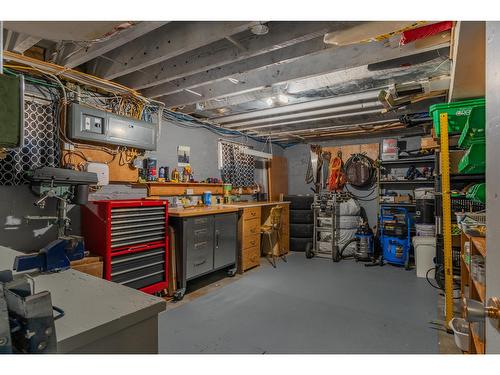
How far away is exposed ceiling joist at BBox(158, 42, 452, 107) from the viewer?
2262 mm

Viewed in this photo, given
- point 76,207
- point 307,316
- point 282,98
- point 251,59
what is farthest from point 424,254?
point 76,207

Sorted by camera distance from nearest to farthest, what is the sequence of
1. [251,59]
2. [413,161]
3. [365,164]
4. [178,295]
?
[251,59]
[178,295]
[413,161]
[365,164]

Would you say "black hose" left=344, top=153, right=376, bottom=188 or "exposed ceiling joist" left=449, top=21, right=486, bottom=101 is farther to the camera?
"black hose" left=344, top=153, right=376, bottom=188

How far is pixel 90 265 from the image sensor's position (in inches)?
101

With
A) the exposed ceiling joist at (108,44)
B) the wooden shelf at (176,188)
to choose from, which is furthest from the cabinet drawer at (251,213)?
the exposed ceiling joist at (108,44)

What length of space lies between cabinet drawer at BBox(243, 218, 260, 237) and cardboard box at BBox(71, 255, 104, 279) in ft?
6.81

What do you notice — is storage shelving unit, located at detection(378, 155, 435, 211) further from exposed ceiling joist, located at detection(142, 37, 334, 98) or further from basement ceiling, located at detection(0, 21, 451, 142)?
exposed ceiling joist, located at detection(142, 37, 334, 98)

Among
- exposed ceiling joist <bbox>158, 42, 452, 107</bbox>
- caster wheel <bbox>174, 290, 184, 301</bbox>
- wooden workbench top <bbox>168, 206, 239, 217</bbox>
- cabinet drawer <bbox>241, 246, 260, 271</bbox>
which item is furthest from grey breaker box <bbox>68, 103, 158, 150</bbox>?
cabinet drawer <bbox>241, 246, 260, 271</bbox>

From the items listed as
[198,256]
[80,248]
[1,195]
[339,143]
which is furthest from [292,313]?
[339,143]

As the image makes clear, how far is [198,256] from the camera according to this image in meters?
3.49

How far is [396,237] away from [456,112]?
2.90m

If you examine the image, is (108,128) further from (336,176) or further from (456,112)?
(336,176)

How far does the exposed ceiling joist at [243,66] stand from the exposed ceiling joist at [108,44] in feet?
2.73

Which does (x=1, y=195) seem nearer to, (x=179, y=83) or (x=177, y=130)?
(x=179, y=83)
